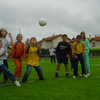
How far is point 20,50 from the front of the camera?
5.89m

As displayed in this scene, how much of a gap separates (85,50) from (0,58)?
12.4ft

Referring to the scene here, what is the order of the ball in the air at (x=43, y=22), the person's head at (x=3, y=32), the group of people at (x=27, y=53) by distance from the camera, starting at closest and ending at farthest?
1. the group of people at (x=27, y=53)
2. the person's head at (x=3, y=32)
3. the ball in the air at (x=43, y=22)

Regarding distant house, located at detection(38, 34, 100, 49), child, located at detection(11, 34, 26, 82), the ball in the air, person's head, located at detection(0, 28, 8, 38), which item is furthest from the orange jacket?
distant house, located at detection(38, 34, 100, 49)

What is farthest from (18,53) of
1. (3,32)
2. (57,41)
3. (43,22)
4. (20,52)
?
(57,41)

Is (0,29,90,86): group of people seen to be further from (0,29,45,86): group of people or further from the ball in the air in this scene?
the ball in the air

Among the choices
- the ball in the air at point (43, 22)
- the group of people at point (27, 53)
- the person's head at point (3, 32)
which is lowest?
the group of people at point (27, 53)

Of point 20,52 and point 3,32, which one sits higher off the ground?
point 3,32

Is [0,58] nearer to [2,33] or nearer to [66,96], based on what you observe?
[2,33]

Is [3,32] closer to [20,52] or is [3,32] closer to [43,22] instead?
[20,52]

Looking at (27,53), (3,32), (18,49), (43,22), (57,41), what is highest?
(57,41)

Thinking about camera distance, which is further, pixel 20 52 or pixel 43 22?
pixel 43 22

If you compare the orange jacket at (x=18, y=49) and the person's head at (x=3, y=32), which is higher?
the person's head at (x=3, y=32)

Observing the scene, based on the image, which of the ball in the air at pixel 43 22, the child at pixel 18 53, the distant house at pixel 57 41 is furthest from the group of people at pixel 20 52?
the distant house at pixel 57 41

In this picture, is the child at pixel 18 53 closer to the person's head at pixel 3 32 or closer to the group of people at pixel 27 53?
the group of people at pixel 27 53
